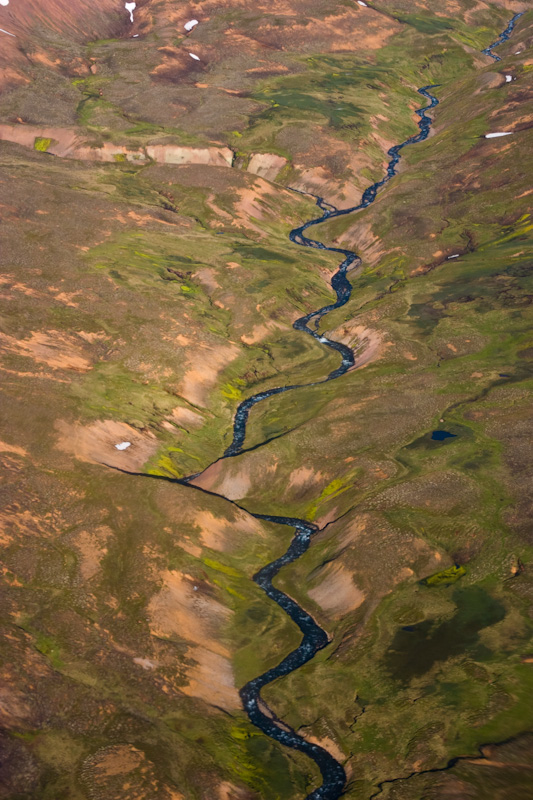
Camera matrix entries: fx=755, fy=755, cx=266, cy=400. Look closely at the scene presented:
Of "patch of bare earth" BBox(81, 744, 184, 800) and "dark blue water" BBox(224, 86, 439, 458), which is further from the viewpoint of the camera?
"dark blue water" BBox(224, 86, 439, 458)

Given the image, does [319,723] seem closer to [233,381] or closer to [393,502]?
[393,502]

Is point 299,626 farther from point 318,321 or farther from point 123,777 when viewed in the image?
point 318,321

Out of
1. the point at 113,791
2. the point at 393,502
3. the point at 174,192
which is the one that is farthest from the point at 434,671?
the point at 174,192

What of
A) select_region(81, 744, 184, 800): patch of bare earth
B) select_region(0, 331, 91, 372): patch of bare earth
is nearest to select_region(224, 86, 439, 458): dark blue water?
select_region(0, 331, 91, 372): patch of bare earth

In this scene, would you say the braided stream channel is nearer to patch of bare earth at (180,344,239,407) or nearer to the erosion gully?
the erosion gully

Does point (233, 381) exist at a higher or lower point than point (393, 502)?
lower

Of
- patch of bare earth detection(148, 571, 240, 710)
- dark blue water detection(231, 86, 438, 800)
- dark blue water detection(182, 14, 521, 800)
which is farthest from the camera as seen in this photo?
patch of bare earth detection(148, 571, 240, 710)

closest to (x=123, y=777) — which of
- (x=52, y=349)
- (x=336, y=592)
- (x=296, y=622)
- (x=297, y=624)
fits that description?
(x=297, y=624)

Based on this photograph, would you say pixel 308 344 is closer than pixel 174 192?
Yes
